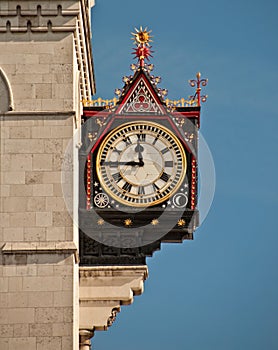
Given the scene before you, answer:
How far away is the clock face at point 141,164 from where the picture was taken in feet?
149

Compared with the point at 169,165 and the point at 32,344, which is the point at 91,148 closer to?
the point at 169,165

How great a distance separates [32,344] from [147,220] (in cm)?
365

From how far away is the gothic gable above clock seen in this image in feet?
151

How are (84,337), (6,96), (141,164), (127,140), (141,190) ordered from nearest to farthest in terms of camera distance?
Result: (6,96) → (141,190) → (141,164) → (127,140) → (84,337)

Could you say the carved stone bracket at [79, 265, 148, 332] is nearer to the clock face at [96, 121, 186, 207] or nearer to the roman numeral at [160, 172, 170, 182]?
the clock face at [96, 121, 186, 207]

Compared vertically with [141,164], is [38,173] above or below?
below

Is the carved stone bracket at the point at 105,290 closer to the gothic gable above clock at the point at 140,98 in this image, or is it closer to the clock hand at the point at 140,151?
the clock hand at the point at 140,151

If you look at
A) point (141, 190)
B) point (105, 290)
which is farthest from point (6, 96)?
point (105, 290)

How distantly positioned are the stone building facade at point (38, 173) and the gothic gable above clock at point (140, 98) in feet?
3.39

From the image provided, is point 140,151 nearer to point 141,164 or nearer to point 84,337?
point 141,164

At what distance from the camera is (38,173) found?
44812 mm

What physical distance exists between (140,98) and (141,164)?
1.47m

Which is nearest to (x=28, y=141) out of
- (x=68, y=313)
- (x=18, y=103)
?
(x=18, y=103)

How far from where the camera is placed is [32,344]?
44000mm
